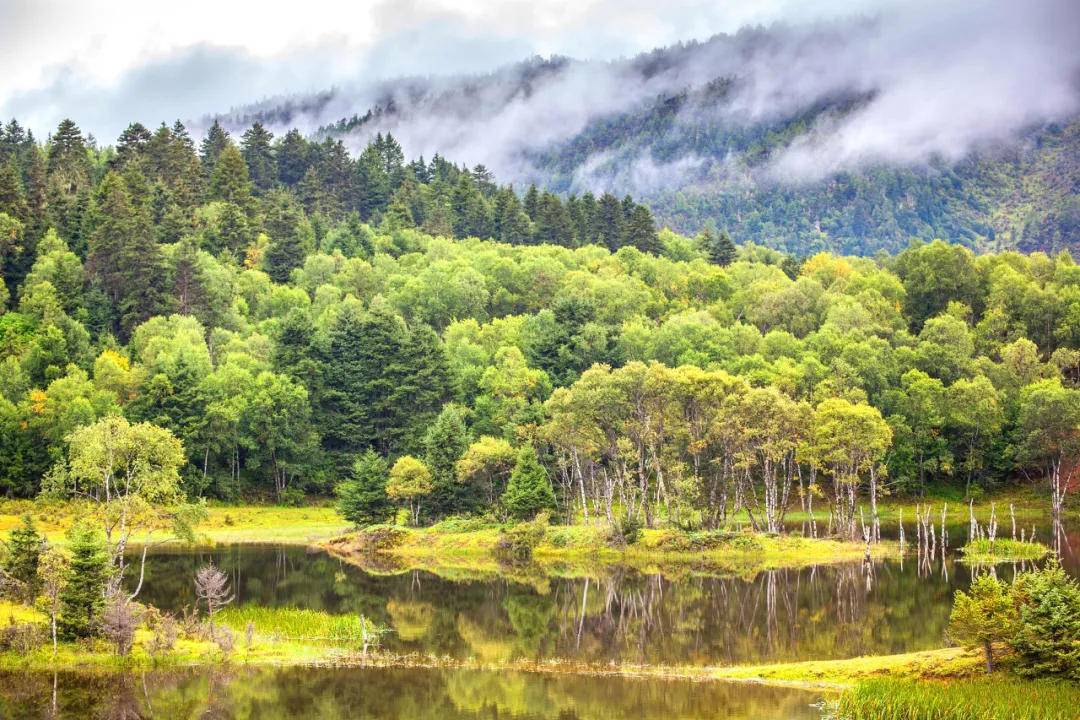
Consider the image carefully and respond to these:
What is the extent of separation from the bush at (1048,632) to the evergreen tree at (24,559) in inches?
1747

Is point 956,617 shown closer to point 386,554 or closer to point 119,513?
point 119,513

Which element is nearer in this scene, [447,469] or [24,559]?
[24,559]

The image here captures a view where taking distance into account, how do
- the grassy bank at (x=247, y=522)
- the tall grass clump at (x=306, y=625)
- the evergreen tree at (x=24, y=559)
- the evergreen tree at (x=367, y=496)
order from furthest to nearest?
the evergreen tree at (x=367, y=496)
the grassy bank at (x=247, y=522)
the tall grass clump at (x=306, y=625)
the evergreen tree at (x=24, y=559)

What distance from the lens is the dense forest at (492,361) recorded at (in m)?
93.5

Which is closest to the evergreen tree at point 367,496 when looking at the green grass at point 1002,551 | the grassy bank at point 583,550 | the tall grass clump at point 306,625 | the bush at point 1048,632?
the grassy bank at point 583,550

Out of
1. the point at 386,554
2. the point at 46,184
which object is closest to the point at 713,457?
the point at 386,554

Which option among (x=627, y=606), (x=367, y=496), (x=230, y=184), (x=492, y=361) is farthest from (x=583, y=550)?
(x=230, y=184)

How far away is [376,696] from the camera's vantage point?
132ft

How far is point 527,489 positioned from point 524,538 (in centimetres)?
521

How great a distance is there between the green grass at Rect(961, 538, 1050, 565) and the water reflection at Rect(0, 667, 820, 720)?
4306cm

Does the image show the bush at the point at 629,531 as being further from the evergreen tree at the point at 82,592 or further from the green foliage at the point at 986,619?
the evergreen tree at the point at 82,592

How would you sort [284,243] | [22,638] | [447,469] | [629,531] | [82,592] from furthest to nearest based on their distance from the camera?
[284,243]
[447,469]
[629,531]
[82,592]
[22,638]

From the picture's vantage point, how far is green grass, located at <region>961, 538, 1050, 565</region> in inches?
3014

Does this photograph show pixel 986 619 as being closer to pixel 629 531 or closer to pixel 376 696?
pixel 376 696
